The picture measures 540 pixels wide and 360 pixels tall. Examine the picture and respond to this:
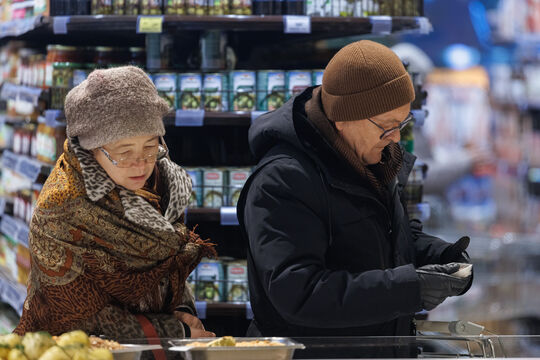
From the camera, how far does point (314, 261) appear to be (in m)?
1.99

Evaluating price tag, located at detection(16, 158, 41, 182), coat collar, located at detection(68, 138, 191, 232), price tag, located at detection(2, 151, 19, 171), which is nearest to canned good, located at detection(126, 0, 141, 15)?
price tag, located at detection(16, 158, 41, 182)

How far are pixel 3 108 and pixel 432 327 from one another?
5.34m

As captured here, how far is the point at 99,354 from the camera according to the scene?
→ 154 centimetres

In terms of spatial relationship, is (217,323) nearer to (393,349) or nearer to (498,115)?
(498,115)

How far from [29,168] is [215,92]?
149 centimetres

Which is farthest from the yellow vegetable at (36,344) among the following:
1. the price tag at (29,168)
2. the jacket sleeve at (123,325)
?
the price tag at (29,168)

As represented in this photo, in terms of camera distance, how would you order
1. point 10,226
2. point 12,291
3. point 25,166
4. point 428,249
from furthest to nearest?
point 10,226 → point 12,291 → point 25,166 → point 428,249

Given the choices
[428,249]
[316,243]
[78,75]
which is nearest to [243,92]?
[78,75]

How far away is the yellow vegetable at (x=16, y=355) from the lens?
152 centimetres

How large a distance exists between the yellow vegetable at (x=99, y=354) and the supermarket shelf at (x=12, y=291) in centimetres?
361

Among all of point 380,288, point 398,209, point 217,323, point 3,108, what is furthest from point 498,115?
point 3,108

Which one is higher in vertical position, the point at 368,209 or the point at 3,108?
the point at 368,209

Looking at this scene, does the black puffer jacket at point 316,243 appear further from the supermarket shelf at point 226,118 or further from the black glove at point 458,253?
the supermarket shelf at point 226,118

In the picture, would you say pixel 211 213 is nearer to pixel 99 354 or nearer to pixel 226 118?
pixel 226 118
